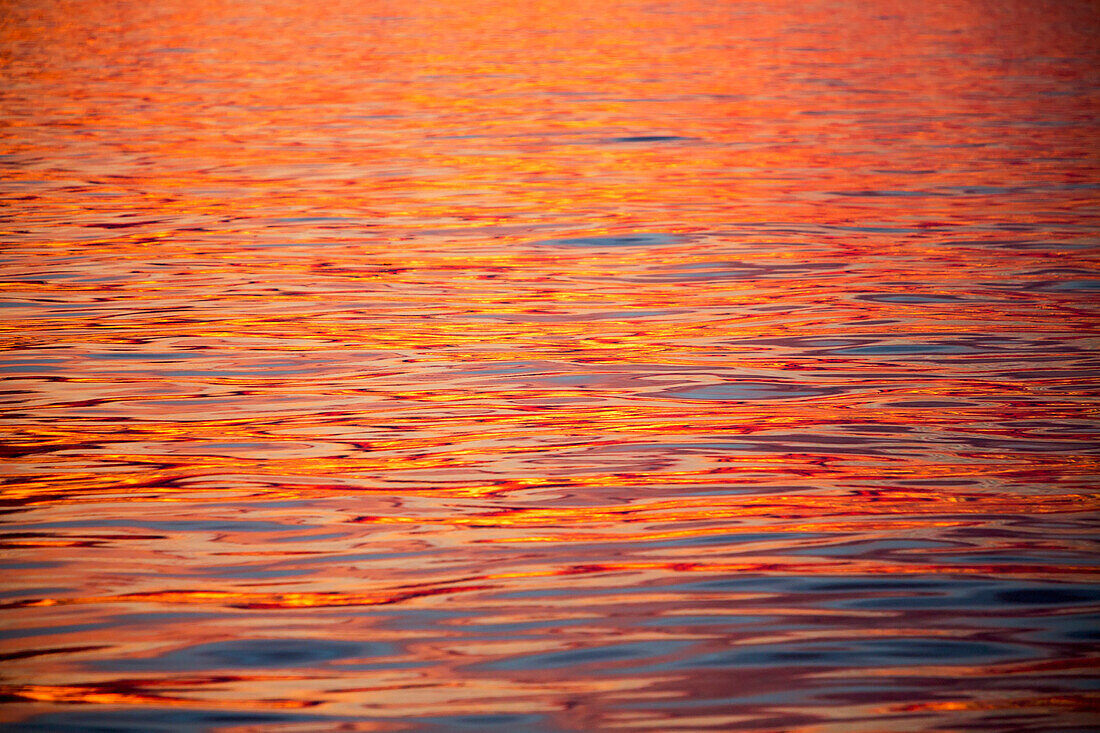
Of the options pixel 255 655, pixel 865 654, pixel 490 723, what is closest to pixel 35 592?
pixel 255 655

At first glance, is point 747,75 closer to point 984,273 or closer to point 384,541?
point 984,273

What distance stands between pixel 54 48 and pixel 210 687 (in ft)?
75.6

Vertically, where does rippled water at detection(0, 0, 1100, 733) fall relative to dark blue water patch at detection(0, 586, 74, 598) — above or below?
below

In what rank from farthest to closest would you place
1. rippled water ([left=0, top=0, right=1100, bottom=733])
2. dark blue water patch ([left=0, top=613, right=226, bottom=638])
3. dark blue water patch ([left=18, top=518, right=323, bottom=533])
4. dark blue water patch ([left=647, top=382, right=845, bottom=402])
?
dark blue water patch ([left=647, top=382, right=845, bottom=402]) → dark blue water patch ([left=18, top=518, right=323, bottom=533]) → dark blue water patch ([left=0, top=613, right=226, bottom=638]) → rippled water ([left=0, top=0, right=1100, bottom=733])

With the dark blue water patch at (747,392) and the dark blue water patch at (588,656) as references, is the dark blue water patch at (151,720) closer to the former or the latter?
the dark blue water patch at (588,656)

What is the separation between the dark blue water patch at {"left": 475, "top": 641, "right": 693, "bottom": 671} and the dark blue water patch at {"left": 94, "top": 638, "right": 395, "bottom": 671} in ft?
1.05

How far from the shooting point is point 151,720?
3.23 meters

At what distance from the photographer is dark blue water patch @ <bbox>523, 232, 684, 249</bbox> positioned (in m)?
8.91

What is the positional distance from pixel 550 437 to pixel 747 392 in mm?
1005

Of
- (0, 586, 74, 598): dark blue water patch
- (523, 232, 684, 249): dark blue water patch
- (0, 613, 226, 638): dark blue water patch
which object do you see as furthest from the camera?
(523, 232, 684, 249): dark blue water patch

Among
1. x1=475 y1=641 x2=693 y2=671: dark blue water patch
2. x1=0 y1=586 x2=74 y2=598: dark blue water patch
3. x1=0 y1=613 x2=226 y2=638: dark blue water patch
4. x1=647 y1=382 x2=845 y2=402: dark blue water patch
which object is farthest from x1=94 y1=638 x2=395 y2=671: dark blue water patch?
x1=647 y1=382 x2=845 y2=402: dark blue water patch

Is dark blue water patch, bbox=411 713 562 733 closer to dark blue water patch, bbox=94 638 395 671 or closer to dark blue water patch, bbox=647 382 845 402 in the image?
→ dark blue water patch, bbox=94 638 395 671

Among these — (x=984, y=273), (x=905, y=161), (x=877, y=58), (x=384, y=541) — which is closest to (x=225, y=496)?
(x=384, y=541)

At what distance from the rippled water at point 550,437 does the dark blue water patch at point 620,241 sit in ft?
Answer: 0.29
